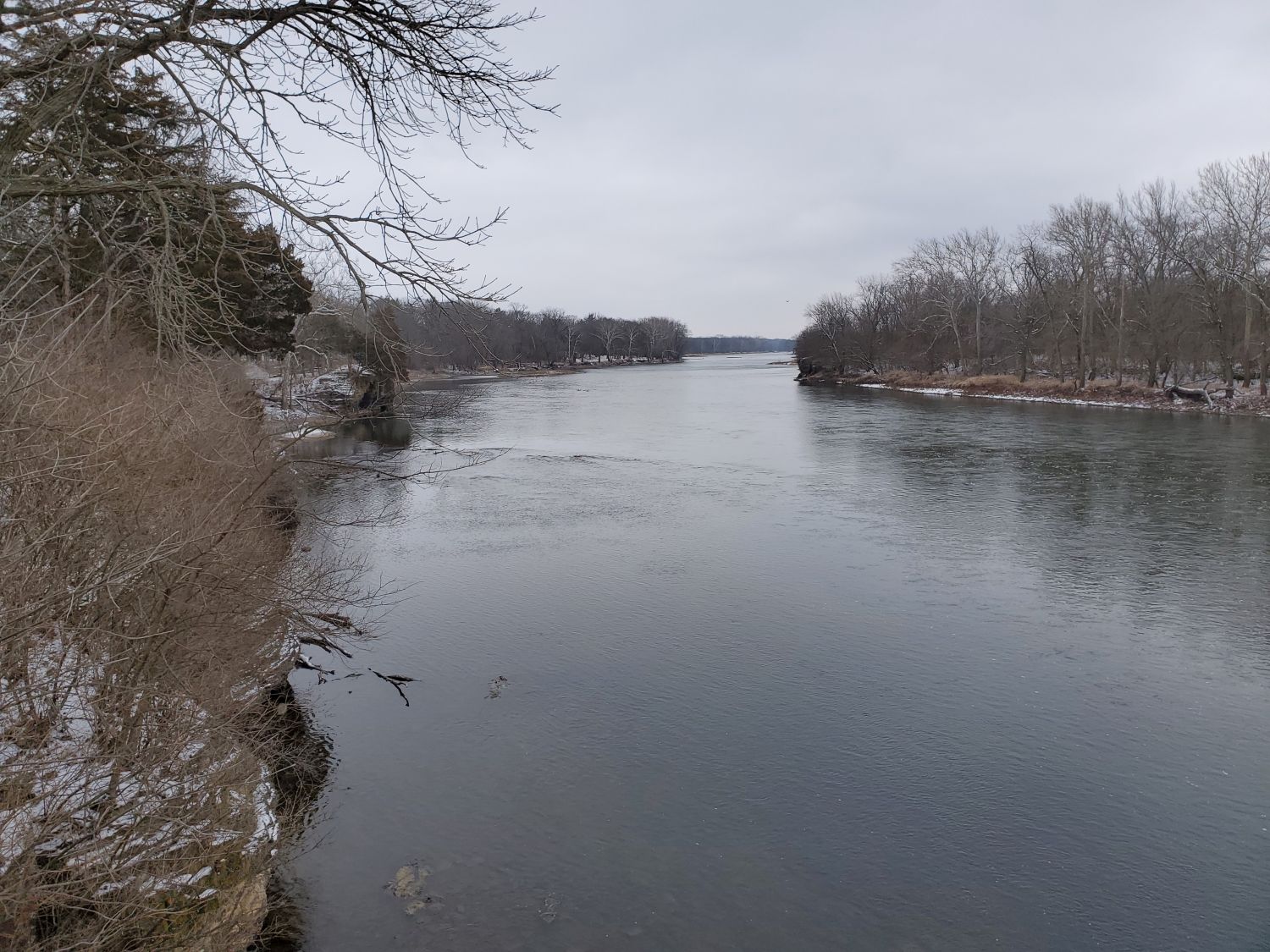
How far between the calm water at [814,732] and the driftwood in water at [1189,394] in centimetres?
2141

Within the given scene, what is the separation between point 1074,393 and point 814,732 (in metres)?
38.9

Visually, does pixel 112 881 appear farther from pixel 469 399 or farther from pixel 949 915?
pixel 469 399

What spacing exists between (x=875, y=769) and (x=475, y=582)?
7.02 metres

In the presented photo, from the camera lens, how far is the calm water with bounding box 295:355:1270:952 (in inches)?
226

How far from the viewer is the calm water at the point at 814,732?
226 inches

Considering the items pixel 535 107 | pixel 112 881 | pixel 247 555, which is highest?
pixel 535 107

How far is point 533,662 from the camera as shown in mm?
9703

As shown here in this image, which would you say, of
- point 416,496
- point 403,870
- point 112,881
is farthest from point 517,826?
point 416,496

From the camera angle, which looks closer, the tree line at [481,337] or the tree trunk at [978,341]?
the tree line at [481,337]

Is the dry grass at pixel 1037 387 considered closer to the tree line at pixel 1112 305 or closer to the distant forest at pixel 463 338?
A: the tree line at pixel 1112 305

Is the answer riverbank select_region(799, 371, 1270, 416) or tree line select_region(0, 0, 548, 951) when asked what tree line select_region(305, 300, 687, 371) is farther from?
riverbank select_region(799, 371, 1270, 416)

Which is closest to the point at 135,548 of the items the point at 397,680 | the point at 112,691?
the point at 112,691

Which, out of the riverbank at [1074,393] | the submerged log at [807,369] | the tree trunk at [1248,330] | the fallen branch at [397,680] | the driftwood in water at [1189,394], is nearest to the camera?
the fallen branch at [397,680]

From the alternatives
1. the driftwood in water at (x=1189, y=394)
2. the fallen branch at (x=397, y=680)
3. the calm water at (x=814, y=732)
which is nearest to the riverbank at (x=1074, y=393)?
the driftwood in water at (x=1189, y=394)
